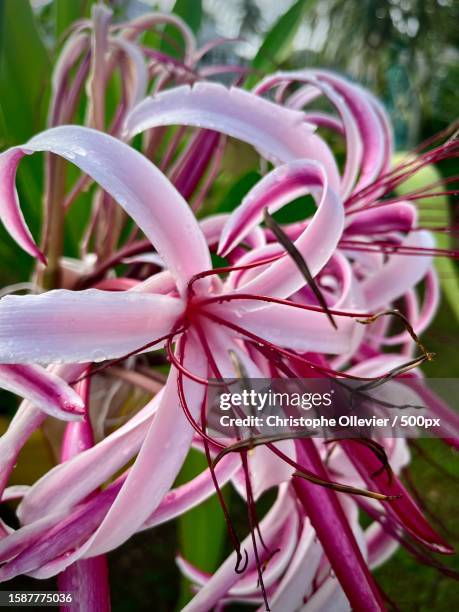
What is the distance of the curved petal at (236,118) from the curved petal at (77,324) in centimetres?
6

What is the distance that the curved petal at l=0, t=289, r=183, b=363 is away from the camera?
134 mm

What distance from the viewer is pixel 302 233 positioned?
166 mm

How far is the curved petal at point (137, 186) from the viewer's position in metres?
0.15

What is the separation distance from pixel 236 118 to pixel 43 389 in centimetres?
10

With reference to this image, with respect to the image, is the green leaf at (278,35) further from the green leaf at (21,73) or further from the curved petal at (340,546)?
the curved petal at (340,546)

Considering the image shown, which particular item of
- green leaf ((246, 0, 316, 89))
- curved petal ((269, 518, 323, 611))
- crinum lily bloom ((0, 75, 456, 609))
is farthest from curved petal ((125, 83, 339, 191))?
green leaf ((246, 0, 316, 89))

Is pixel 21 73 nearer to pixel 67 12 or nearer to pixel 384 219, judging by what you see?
pixel 67 12

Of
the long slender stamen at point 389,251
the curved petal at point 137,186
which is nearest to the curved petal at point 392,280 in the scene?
the long slender stamen at point 389,251

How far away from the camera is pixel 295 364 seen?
194mm

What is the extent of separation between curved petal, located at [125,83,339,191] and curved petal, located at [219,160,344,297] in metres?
0.02

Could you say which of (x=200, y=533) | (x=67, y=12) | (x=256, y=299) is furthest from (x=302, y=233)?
(x=67, y=12)

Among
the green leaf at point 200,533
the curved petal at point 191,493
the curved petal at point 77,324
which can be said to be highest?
the curved petal at point 77,324

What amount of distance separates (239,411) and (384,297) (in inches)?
3.9

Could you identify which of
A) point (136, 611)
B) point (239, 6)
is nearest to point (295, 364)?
point (136, 611)
